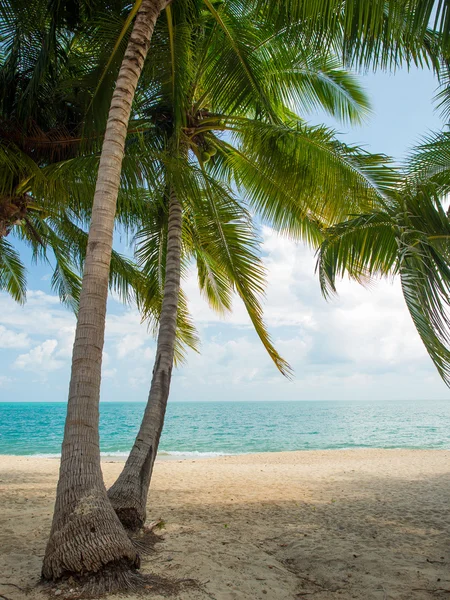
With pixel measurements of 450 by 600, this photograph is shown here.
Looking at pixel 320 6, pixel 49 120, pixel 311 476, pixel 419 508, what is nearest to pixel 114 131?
pixel 320 6

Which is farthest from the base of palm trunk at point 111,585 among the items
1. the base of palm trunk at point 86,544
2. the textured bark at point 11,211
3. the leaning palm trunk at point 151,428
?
the textured bark at point 11,211

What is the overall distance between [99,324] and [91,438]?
937mm

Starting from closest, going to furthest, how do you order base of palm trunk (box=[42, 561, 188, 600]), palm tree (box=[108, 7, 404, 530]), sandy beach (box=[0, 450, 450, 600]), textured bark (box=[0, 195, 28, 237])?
base of palm trunk (box=[42, 561, 188, 600]) < sandy beach (box=[0, 450, 450, 600]) < palm tree (box=[108, 7, 404, 530]) < textured bark (box=[0, 195, 28, 237])

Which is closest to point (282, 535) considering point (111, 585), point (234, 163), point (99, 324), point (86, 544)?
point (111, 585)

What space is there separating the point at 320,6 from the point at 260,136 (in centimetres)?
195

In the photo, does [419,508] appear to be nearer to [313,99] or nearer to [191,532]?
[191,532]

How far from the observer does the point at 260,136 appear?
A: 21.9 ft

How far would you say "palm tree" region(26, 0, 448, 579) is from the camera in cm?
352

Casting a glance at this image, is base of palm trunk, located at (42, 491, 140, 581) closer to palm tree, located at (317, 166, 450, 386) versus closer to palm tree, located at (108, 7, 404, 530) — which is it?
palm tree, located at (108, 7, 404, 530)

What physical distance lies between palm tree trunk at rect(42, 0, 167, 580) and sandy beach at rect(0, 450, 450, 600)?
35 cm

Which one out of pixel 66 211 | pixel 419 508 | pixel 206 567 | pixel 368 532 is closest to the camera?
pixel 206 567

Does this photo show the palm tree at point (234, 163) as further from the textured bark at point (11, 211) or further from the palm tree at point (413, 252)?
the textured bark at point (11, 211)

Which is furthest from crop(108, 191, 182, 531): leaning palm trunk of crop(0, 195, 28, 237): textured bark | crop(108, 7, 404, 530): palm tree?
crop(0, 195, 28, 237): textured bark

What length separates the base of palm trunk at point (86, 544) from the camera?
343 cm
